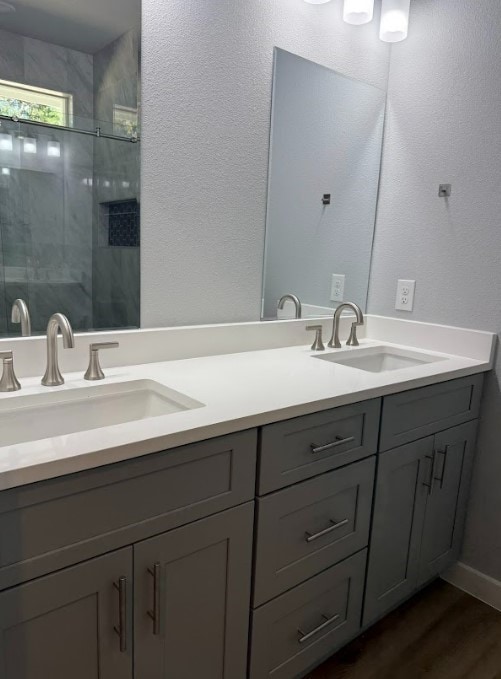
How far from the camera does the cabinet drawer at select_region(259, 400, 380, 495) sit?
1.11 metres

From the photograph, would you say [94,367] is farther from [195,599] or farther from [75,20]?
[75,20]

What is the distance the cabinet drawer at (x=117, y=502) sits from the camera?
31.1 inches

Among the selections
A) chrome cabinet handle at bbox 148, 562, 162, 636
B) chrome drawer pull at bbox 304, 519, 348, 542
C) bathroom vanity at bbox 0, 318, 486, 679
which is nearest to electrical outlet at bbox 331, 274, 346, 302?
bathroom vanity at bbox 0, 318, 486, 679

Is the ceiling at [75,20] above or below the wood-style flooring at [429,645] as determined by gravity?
above

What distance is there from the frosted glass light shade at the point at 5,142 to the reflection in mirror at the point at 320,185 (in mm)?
823

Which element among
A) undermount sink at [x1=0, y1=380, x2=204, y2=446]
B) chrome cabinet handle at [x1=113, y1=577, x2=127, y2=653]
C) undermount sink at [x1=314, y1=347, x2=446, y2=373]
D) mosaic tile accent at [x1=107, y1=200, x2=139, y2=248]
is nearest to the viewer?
chrome cabinet handle at [x1=113, y1=577, x2=127, y2=653]

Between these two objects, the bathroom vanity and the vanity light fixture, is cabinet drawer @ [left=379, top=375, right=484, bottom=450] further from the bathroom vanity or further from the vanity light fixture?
the vanity light fixture

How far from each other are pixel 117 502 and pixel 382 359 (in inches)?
51.1

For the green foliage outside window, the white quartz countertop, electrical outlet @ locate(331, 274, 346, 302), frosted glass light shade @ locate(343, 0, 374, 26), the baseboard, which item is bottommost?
the baseboard

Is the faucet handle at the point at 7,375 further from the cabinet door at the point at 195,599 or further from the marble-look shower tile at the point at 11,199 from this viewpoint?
the cabinet door at the point at 195,599

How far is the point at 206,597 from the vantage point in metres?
1.06

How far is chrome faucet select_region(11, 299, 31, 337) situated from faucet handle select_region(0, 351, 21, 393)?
0.11 m

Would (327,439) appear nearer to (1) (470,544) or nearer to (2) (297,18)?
(1) (470,544)

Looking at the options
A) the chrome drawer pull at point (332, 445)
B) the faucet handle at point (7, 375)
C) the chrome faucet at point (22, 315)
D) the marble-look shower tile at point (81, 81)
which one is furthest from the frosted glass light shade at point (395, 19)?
the faucet handle at point (7, 375)
